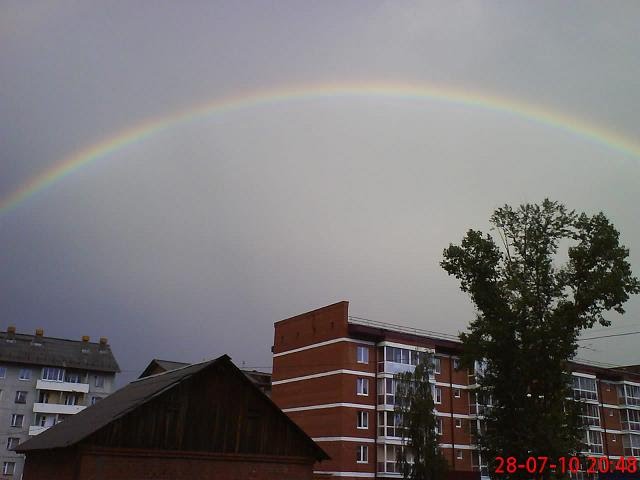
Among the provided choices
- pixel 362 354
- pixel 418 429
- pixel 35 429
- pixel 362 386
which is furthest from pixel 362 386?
pixel 35 429

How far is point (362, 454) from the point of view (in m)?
55.4

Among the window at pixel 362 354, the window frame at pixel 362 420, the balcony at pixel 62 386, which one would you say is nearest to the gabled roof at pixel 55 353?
the balcony at pixel 62 386

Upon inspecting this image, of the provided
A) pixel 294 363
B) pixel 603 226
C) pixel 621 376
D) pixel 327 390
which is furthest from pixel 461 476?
pixel 621 376

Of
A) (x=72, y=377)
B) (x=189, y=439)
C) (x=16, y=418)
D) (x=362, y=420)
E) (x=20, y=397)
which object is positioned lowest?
(x=189, y=439)

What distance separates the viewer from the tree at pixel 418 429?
1651 inches

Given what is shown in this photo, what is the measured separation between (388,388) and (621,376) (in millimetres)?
42674

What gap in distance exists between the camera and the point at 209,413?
2773cm

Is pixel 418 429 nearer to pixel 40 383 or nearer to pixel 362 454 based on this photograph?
pixel 362 454

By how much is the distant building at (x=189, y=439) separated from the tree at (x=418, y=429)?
559 inches

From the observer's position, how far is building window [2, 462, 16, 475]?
213 ft

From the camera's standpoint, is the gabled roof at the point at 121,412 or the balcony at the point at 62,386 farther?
the balcony at the point at 62,386

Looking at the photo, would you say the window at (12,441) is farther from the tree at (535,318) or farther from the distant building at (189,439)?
the tree at (535,318)

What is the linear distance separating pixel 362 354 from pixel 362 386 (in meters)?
3.16

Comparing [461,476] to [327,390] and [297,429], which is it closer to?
[327,390]
